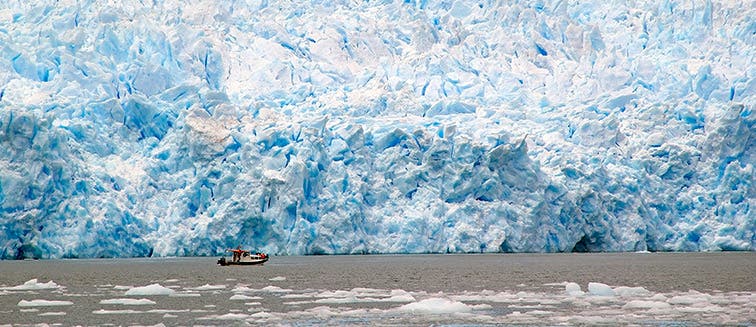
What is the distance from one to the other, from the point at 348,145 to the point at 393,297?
2475cm

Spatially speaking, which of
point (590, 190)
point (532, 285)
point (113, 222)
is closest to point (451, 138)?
point (590, 190)

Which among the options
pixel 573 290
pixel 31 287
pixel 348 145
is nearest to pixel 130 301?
pixel 31 287

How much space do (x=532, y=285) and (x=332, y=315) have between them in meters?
10.9

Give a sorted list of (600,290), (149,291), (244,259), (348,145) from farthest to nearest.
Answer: (348,145)
(244,259)
(149,291)
(600,290)

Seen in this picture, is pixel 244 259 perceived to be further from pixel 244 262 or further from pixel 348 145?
pixel 348 145

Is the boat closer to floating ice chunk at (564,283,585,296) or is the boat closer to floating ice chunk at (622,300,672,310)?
floating ice chunk at (564,283,585,296)

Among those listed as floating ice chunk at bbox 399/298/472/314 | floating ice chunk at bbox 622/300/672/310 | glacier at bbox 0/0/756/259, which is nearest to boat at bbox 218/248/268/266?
glacier at bbox 0/0/756/259

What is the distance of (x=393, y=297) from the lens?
24.5 meters

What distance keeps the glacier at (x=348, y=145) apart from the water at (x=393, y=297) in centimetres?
562

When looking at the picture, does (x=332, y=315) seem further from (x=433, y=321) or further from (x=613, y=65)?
(x=613, y=65)

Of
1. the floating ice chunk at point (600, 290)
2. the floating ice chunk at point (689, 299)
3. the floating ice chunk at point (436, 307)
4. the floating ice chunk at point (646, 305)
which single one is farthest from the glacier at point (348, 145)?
the floating ice chunk at point (646, 305)

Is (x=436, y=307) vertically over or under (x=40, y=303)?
over

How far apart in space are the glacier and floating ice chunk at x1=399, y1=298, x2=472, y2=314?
78.8 feet

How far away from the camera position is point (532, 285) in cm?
3041
